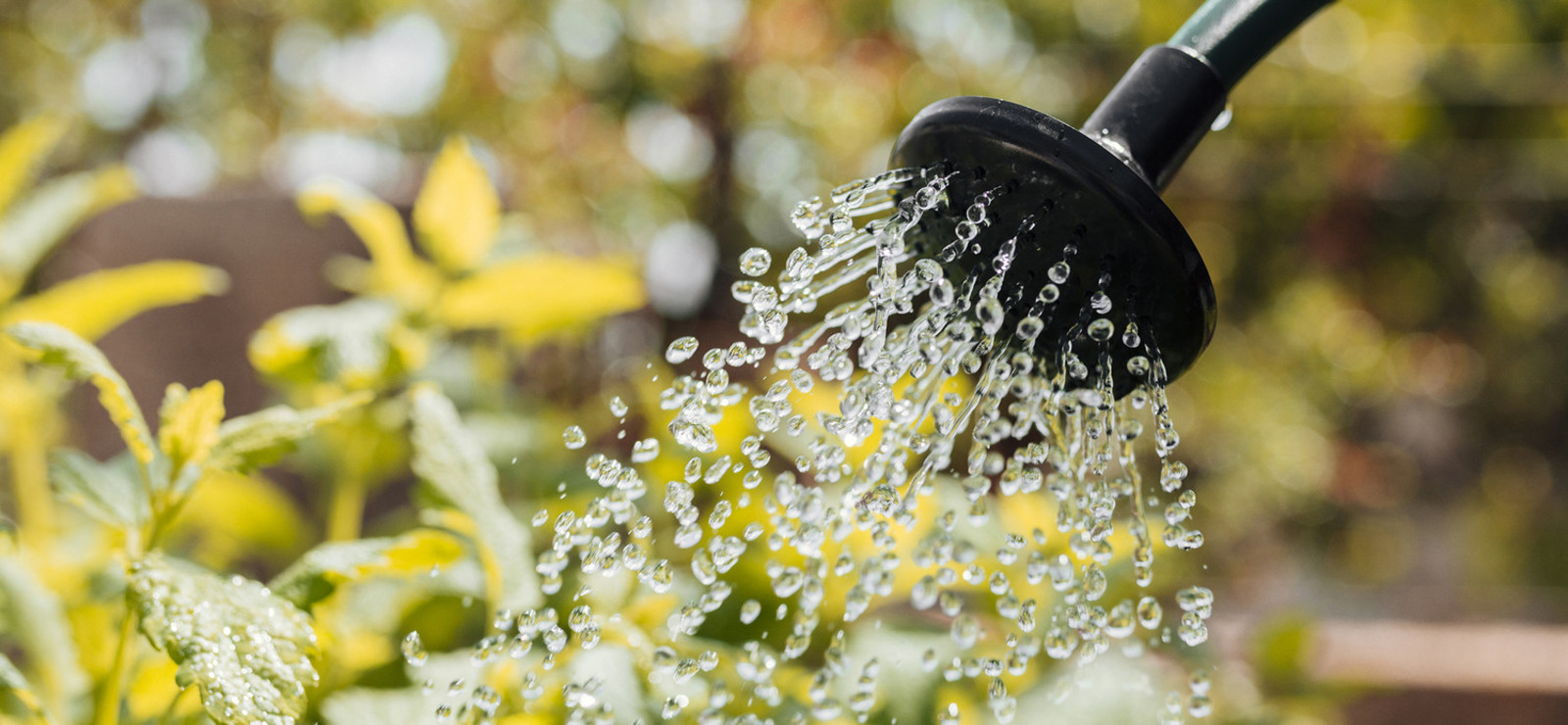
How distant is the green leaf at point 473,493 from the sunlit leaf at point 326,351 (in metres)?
0.06

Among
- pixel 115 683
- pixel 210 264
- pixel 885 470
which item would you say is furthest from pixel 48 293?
pixel 210 264

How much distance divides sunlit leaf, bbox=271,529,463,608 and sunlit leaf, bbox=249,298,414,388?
11cm

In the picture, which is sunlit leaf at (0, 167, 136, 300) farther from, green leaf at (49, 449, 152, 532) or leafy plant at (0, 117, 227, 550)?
green leaf at (49, 449, 152, 532)

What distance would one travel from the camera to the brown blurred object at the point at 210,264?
1133mm

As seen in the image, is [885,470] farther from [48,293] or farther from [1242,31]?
[48,293]

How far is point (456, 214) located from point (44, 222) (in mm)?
211

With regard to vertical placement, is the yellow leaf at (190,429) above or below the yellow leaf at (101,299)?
below

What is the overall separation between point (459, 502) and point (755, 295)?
151mm

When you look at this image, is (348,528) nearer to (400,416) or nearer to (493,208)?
(400,416)

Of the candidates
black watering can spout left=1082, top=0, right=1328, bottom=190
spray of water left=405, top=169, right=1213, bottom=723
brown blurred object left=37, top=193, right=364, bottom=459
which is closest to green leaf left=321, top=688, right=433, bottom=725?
spray of water left=405, top=169, right=1213, bottom=723

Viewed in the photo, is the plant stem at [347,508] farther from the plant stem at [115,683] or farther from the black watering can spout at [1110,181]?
the black watering can spout at [1110,181]

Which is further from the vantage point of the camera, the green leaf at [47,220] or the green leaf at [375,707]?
the green leaf at [47,220]

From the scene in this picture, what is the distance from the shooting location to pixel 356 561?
357 millimetres

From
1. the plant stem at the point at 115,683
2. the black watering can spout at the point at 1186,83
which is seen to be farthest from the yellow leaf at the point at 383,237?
the black watering can spout at the point at 1186,83
